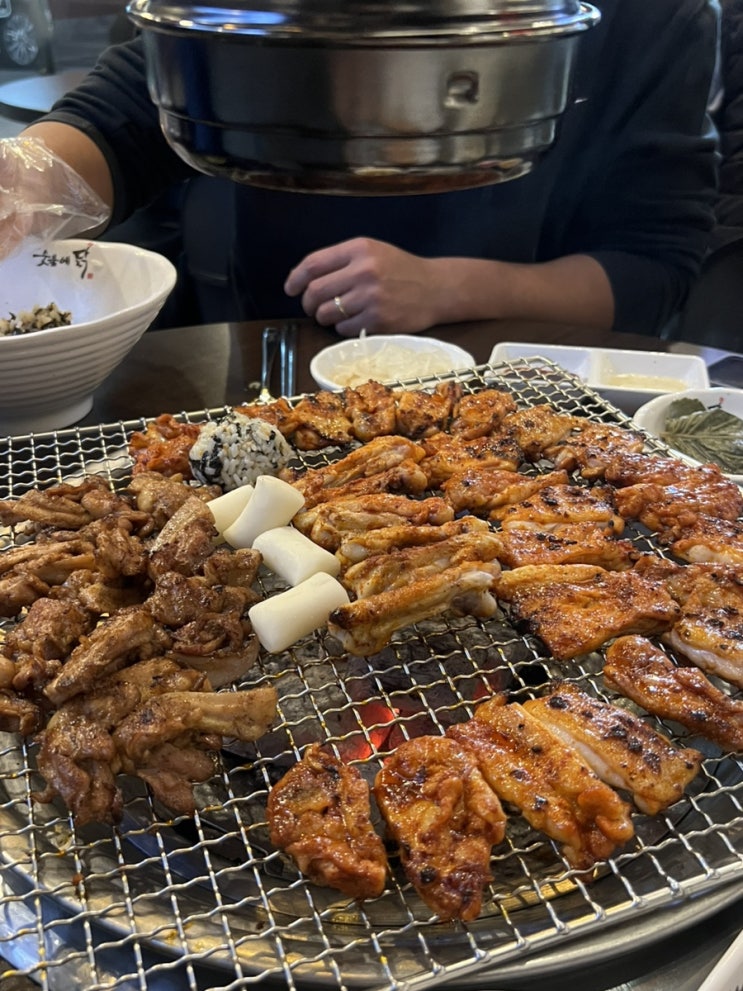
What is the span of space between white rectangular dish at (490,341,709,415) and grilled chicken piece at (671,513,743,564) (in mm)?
1115

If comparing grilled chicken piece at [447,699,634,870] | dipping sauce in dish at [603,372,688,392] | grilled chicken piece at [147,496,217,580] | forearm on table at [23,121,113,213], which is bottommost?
dipping sauce in dish at [603,372,688,392]

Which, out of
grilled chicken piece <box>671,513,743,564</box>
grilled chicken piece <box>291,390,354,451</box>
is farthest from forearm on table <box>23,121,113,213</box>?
grilled chicken piece <box>671,513,743,564</box>

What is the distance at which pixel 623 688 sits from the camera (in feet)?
6.06

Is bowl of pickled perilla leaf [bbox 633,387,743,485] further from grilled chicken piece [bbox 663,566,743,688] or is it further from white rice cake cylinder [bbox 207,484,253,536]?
white rice cake cylinder [bbox 207,484,253,536]

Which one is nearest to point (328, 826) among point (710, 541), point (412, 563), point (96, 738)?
point (96, 738)

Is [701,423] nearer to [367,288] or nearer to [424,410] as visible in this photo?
[424,410]

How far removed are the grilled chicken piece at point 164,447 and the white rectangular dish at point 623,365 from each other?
1346mm

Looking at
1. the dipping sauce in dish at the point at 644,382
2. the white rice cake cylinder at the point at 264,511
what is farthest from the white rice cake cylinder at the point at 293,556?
the dipping sauce in dish at the point at 644,382

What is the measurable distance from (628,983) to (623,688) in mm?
578

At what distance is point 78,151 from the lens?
4.15 metres

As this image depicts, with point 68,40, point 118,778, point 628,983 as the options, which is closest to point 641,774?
point 628,983

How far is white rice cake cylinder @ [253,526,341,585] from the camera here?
6.80 feet

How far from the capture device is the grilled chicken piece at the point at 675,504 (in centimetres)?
238

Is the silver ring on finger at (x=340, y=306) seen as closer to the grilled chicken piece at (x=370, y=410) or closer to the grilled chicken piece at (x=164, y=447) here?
Answer: the grilled chicken piece at (x=370, y=410)
